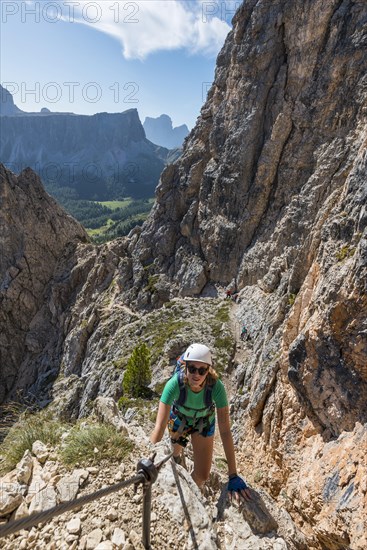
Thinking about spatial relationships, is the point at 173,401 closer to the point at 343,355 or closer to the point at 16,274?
the point at 343,355

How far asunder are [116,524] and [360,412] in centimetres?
872

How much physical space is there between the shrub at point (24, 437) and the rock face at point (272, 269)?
337 inches

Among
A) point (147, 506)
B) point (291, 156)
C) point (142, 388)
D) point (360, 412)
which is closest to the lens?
point (147, 506)

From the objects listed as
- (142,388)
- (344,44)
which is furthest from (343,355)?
(344,44)

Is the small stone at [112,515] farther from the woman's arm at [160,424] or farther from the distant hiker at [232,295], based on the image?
the distant hiker at [232,295]

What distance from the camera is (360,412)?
11.2 meters

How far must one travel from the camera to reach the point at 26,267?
69750 millimetres

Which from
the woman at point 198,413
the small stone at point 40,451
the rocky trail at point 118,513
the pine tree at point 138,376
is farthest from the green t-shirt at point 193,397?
the pine tree at point 138,376

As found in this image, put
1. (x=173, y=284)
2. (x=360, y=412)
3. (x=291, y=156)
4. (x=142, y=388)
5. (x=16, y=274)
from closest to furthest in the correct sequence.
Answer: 1. (x=360, y=412)
2. (x=142, y=388)
3. (x=291, y=156)
4. (x=173, y=284)
5. (x=16, y=274)

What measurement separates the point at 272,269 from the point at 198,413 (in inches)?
1276

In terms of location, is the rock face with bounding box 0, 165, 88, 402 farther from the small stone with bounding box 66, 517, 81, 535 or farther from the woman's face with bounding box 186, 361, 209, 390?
the woman's face with bounding box 186, 361, 209, 390

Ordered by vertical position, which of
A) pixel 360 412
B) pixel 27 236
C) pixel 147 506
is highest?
pixel 27 236

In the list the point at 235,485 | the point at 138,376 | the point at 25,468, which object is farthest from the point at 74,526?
the point at 138,376

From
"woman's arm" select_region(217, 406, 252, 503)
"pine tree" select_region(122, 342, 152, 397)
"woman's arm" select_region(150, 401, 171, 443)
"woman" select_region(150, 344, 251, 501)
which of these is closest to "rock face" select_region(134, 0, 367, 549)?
"woman's arm" select_region(217, 406, 252, 503)
